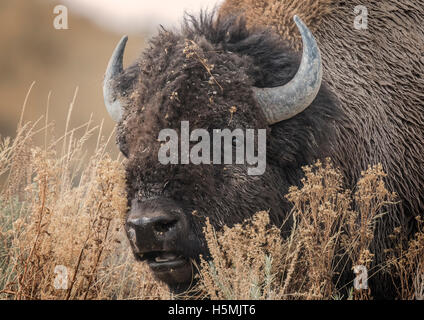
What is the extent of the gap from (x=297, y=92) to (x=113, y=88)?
5.21ft

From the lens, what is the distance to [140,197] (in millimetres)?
3408

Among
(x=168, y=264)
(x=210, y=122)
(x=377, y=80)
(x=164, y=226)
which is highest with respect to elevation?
(x=377, y=80)

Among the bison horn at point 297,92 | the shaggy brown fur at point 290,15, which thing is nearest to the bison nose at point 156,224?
the bison horn at point 297,92

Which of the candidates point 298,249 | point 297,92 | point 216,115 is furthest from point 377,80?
point 298,249

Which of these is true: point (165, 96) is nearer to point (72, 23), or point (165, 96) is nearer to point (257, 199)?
point (257, 199)

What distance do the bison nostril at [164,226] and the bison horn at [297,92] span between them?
1.06m

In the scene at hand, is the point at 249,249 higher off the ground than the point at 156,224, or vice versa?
the point at 156,224

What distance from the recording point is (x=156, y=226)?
3262mm

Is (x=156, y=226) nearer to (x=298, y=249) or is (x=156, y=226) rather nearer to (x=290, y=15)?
(x=298, y=249)

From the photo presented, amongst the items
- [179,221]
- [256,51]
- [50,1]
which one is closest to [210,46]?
[256,51]

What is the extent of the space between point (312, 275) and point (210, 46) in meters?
1.77

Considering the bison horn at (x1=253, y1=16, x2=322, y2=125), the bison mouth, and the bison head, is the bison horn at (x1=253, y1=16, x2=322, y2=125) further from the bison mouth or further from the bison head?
the bison mouth

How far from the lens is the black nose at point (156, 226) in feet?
10.6

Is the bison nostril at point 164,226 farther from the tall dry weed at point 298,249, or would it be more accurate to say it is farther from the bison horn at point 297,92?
the bison horn at point 297,92
